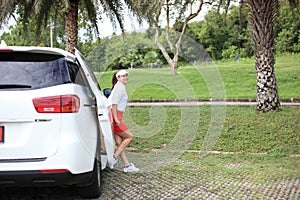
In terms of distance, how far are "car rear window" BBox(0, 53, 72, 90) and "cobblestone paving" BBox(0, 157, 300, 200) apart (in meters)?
1.58

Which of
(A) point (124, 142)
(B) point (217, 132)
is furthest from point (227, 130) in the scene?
(A) point (124, 142)

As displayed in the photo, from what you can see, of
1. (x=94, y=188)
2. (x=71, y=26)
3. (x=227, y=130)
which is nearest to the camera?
(x=94, y=188)

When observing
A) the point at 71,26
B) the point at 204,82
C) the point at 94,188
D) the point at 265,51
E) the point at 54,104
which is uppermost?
the point at 71,26

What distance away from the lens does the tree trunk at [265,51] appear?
422 inches

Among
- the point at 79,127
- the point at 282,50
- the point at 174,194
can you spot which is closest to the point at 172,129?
the point at 174,194

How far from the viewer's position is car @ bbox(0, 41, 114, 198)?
3.45 metres

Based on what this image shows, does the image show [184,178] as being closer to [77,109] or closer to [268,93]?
[77,109]

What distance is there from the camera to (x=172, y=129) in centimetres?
1005

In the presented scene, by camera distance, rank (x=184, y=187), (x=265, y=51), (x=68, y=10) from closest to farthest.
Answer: (x=184, y=187) < (x=265, y=51) < (x=68, y=10)

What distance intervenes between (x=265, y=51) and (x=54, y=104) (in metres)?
8.52

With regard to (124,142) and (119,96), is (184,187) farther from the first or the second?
(119,96)

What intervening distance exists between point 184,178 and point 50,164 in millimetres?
2341

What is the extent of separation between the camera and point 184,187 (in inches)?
190

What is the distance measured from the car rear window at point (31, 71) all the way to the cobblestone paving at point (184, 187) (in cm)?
158
